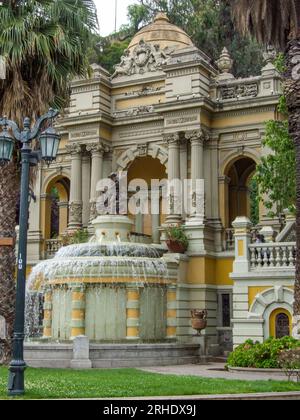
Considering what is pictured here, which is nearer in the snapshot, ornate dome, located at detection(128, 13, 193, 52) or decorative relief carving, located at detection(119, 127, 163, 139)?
decorative relief carving, located at detection(119, 127, 163, 139)

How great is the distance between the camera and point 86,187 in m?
33.3

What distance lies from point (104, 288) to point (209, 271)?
639cm

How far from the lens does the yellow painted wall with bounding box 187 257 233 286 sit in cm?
2797

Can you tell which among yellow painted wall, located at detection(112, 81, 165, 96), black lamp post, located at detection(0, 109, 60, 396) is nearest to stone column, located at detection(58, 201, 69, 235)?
yellow painted wall, located at detection(112, 81, 165, 96)

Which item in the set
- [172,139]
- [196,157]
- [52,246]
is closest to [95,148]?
[172,139]

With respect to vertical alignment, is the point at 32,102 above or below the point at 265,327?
above

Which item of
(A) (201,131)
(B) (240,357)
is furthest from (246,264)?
(A) (201,131)

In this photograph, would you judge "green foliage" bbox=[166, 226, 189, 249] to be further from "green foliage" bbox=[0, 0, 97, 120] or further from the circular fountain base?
"green foliage" bbox=[0, 0, 97, 120]

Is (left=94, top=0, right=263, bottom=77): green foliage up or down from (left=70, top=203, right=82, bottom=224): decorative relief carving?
up

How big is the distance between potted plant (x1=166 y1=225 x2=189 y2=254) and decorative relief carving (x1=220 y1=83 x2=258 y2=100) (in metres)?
7.00

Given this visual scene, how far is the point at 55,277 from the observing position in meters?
23.9
